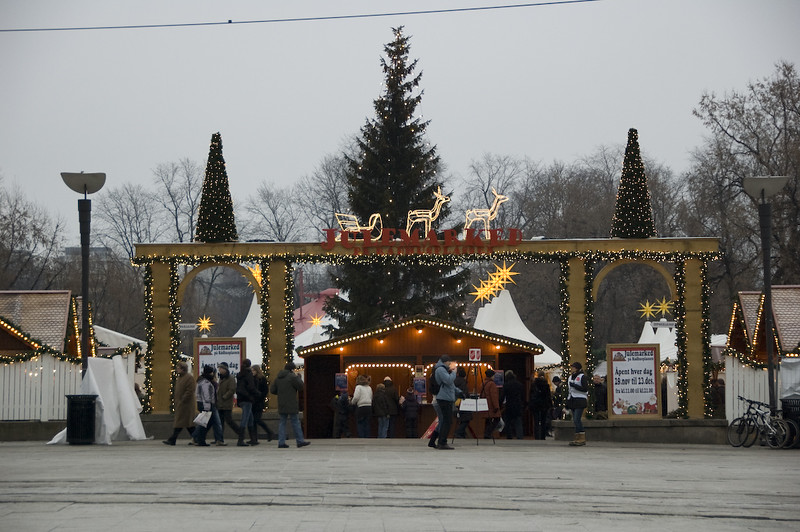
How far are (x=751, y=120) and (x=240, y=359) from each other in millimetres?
27224

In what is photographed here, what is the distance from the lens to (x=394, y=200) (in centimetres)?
4541

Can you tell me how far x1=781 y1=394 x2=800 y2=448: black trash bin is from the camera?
22411mm

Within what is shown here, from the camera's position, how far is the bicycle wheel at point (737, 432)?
23188mm

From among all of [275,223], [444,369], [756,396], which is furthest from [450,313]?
[275,223]

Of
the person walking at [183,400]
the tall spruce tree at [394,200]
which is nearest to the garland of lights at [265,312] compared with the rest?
the person walking at [183,400]

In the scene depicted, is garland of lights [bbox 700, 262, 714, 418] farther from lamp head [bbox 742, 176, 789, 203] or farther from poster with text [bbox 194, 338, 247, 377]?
poster with text [bbox 194, 338, 247, 377]

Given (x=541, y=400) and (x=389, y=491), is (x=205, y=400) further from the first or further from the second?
(x=389, y=491)

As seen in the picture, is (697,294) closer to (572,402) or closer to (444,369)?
(572,402)

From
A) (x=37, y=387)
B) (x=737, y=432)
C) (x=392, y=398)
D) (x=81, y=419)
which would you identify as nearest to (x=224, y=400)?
(x=81, y=419)

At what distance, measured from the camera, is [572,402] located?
23.0 m

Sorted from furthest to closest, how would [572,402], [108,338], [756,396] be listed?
[108,338] < [756,396] < [572,402]

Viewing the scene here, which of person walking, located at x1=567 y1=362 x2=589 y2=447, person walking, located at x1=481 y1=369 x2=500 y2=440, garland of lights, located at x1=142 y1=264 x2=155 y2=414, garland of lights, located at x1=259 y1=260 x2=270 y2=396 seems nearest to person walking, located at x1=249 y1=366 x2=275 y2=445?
garland of lights, located at x1=259 y1=260 x2=270 y2=396

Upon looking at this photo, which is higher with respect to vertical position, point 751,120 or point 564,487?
point 751,120

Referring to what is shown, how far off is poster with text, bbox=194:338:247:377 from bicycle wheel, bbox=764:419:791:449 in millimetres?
11258
